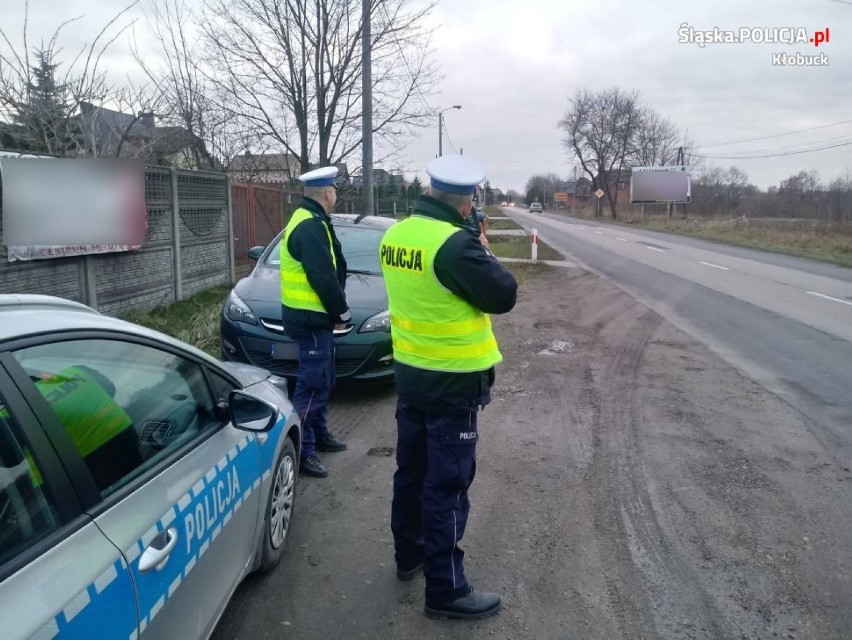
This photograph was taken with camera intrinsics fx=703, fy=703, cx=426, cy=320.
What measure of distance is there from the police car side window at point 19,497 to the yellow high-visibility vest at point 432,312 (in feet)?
5.25

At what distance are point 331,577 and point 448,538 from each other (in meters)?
0.72

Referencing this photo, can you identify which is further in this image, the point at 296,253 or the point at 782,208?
the point at 782,208

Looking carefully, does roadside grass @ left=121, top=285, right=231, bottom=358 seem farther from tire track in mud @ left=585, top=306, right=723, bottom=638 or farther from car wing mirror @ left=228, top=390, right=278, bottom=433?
car wing mirror @ left=228, top=390, right=278, bottom=433

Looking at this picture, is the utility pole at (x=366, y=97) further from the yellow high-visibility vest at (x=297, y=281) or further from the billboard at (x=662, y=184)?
the billboard at (x=662, y=184)

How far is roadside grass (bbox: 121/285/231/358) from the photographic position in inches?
313

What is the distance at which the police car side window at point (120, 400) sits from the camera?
6.62 feet

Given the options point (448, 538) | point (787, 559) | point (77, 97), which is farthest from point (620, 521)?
point (77, 97)

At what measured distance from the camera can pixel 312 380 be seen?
15.4ft

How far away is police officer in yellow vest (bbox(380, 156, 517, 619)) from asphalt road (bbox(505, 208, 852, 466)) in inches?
130

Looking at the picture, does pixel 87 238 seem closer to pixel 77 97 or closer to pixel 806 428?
pixel 77 97

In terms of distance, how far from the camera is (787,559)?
11.6 feet

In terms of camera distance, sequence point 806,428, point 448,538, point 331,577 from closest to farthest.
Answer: point 448,538
point 331,577
point 806,428

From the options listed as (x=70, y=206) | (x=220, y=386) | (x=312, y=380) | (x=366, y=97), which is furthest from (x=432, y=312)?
(x=366, y=97)

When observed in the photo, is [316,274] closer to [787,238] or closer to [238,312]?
[238,312]
